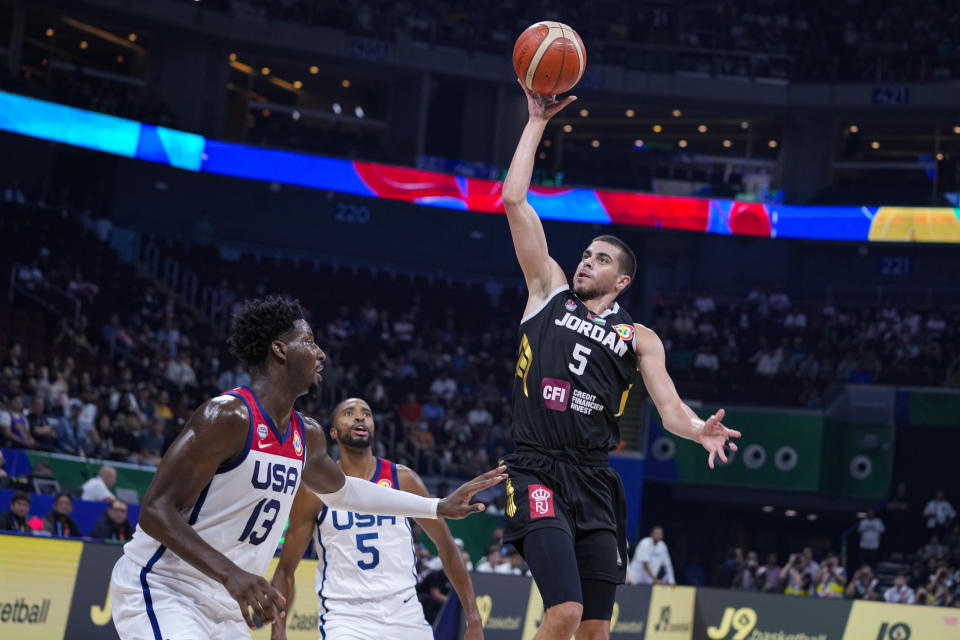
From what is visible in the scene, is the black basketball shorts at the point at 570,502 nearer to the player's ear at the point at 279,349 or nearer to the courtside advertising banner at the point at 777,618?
the player's ear at the point at 279,349

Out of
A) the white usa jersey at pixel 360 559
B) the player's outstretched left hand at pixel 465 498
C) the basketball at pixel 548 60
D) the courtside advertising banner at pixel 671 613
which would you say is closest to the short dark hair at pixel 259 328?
the player's outstretched left hand at pixel 465 498

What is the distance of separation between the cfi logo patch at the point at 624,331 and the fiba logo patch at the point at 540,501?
0.86 meters

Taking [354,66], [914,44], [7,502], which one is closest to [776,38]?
[914,44]

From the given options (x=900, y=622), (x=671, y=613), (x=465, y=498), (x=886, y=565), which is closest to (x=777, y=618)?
(x=671, y=613)

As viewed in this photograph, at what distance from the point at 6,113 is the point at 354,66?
9819 millimetres

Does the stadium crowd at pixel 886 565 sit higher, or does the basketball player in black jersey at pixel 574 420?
the basketball player in black jersey at pixel 574 420

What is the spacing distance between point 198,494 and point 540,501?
1.76m

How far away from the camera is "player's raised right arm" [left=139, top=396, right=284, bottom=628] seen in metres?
3.85

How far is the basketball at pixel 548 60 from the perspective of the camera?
20.4 feet

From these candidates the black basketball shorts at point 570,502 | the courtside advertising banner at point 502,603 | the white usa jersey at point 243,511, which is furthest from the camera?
the courtside advertising banner at point 502,603

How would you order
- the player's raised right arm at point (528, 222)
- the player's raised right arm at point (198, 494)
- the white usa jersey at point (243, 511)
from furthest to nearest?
1. the player's raised right arm at point (528, 222)
2. the white usa jersey at point (243, 511)
3. the player's raised right arm at point (198, 494)

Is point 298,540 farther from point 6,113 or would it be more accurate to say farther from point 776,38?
point 776,38

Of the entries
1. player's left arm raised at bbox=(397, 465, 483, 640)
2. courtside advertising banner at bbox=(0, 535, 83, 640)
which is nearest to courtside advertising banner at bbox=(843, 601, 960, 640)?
player's left arm raised at bbox=(397, 465, 483, 640)

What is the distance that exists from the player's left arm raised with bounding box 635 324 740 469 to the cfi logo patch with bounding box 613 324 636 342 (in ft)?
0.17
